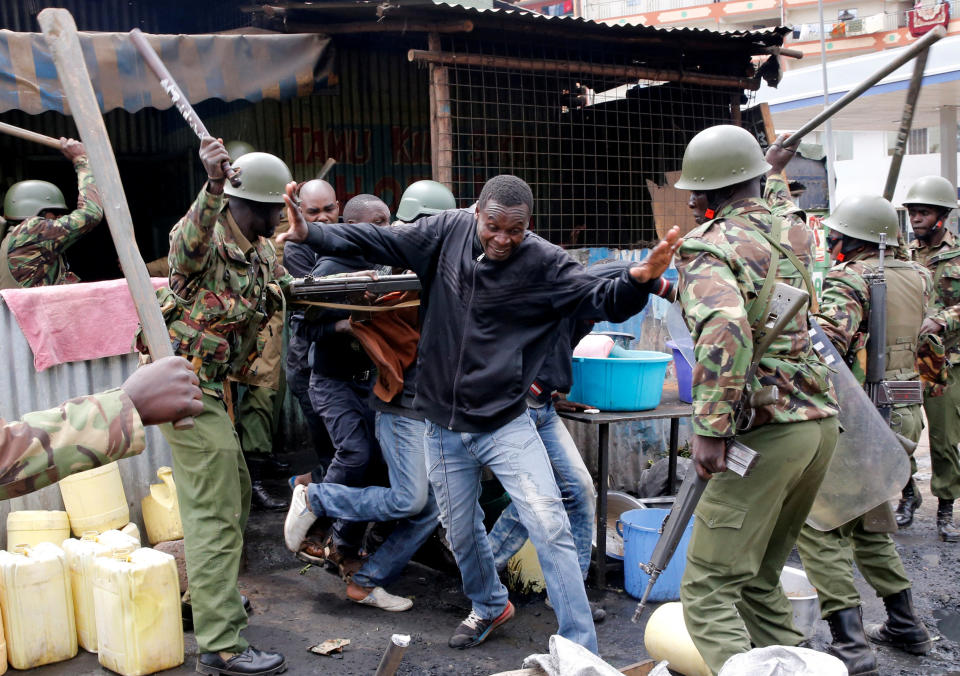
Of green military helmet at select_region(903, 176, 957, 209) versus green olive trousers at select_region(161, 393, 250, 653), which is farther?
green military helmet at select_region(903, 176, 957, 209)

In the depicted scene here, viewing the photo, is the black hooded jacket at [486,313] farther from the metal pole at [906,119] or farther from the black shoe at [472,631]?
the metal pole at [906,119]

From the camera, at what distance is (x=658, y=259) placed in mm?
3518

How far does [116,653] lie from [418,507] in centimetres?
160

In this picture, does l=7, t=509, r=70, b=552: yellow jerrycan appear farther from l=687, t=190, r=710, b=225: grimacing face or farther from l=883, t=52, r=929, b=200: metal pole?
l=883, t=52, r=929, b=200: metal pole

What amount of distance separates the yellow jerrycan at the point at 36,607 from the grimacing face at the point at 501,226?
2570 mm

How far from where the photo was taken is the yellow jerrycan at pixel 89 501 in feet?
16.2

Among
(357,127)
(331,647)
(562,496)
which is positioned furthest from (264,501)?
(357,127)

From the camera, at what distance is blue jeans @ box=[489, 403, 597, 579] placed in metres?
4.72

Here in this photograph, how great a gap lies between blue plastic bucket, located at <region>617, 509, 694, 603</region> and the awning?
4.13 meters

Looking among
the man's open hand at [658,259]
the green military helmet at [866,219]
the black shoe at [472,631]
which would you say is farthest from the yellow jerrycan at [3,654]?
the green military helmet at [866,219]

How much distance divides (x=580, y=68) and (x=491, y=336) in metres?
3.85

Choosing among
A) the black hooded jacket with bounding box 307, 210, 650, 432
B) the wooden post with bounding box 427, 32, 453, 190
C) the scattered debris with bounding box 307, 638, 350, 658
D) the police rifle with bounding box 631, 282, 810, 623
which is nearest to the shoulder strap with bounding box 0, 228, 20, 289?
the wooden post with bounding box 427, 32, 453, 190

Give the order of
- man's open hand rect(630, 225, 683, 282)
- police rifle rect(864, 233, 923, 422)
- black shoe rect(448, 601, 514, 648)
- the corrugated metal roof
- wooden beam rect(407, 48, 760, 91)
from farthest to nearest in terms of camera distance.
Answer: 1. wooden beam rect(407, 48, 760, 91)
2. the corrugated metal roof
3. police rifle rect(864, 233, 923, 422)
4. black shoe rect(448, 601, 514, 648)
5. man's open hand rect(630, 225, 683, 282)

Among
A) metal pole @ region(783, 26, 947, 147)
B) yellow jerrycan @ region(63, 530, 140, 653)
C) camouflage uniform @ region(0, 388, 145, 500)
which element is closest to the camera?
camouflage uniform @ region(0, 388, 145, 500)
